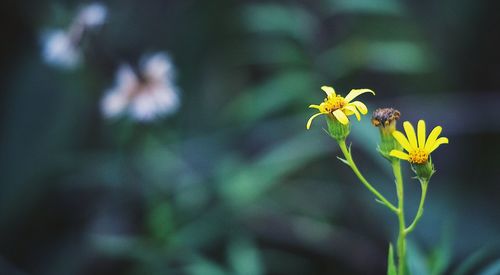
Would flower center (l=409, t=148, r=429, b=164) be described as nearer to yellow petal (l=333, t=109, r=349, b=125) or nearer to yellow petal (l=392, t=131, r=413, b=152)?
yellow petal (l=392, t=131, r=413, b=152)

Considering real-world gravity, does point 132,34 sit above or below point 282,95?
above

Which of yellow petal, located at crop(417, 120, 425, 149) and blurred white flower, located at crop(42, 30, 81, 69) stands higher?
blurred white flower, located at crop(42, 30, 81, 69)

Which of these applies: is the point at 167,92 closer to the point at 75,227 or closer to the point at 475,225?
the point at 75,227

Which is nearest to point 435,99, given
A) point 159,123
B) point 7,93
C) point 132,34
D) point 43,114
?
point 159,123

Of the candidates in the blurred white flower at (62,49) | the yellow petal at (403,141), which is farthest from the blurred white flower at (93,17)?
the yellow petal at (403,141)

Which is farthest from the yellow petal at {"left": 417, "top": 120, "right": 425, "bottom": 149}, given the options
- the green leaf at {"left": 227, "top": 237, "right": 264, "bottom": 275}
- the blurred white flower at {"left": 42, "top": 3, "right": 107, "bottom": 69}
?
the blurred white flower at {"left": 42, "top": 3, "right": 107, "bottom": 69}

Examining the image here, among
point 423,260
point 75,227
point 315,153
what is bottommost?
point 423,260

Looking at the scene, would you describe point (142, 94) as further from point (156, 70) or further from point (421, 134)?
point (421, 134)

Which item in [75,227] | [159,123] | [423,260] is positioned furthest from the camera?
[75,227]
